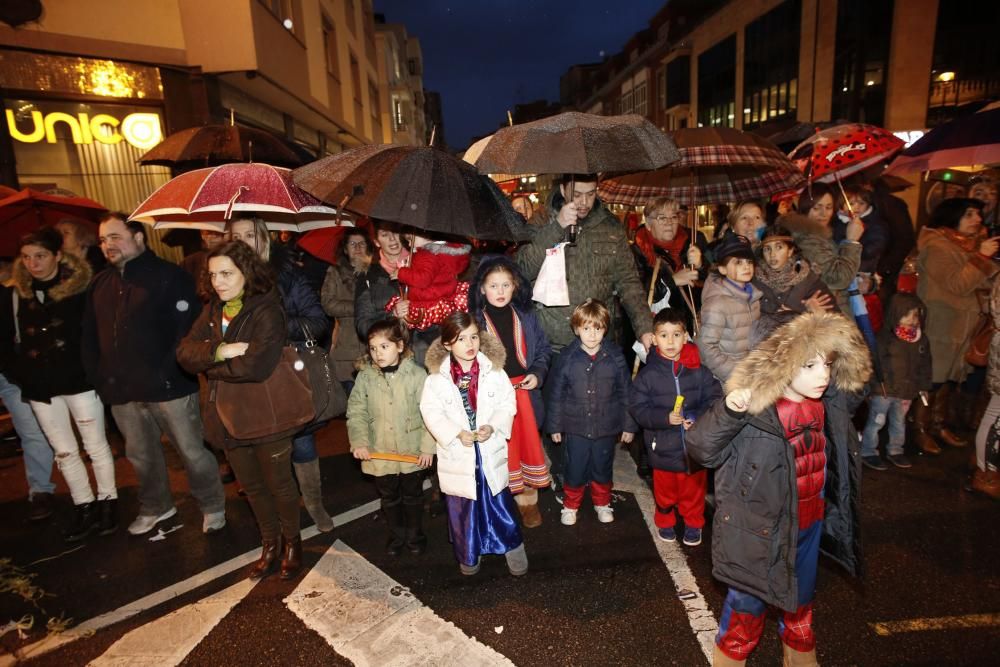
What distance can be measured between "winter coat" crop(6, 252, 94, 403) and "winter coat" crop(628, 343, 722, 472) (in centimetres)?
446

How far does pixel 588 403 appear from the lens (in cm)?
402

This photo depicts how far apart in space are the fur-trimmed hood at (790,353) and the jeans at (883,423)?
318 centimetres

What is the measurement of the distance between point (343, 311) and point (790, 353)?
11.9ft

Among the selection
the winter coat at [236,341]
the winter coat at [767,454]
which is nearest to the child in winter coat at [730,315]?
the winter coat at [767,454]

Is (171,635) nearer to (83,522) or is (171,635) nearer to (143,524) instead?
(143,524)

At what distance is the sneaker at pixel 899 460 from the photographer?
485cm

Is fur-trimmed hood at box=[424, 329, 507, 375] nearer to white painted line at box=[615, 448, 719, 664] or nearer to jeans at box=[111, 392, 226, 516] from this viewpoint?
white painted line at box=[615, 448, 719, 664]

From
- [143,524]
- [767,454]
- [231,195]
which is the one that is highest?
[231,195]

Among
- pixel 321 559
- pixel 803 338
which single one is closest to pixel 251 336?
pixel 321 559

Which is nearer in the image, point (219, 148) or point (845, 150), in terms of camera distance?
point (845, 150)

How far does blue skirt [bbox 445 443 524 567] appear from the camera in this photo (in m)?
3.50

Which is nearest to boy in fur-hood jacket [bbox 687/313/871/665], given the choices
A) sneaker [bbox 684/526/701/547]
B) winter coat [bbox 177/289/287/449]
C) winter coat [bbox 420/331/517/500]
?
sneaker [bbox 684/526/701/547]

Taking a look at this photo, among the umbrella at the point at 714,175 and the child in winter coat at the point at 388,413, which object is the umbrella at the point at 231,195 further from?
the umbrella at the point at 714,175

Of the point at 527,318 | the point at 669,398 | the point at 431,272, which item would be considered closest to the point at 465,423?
the point at 527,318
